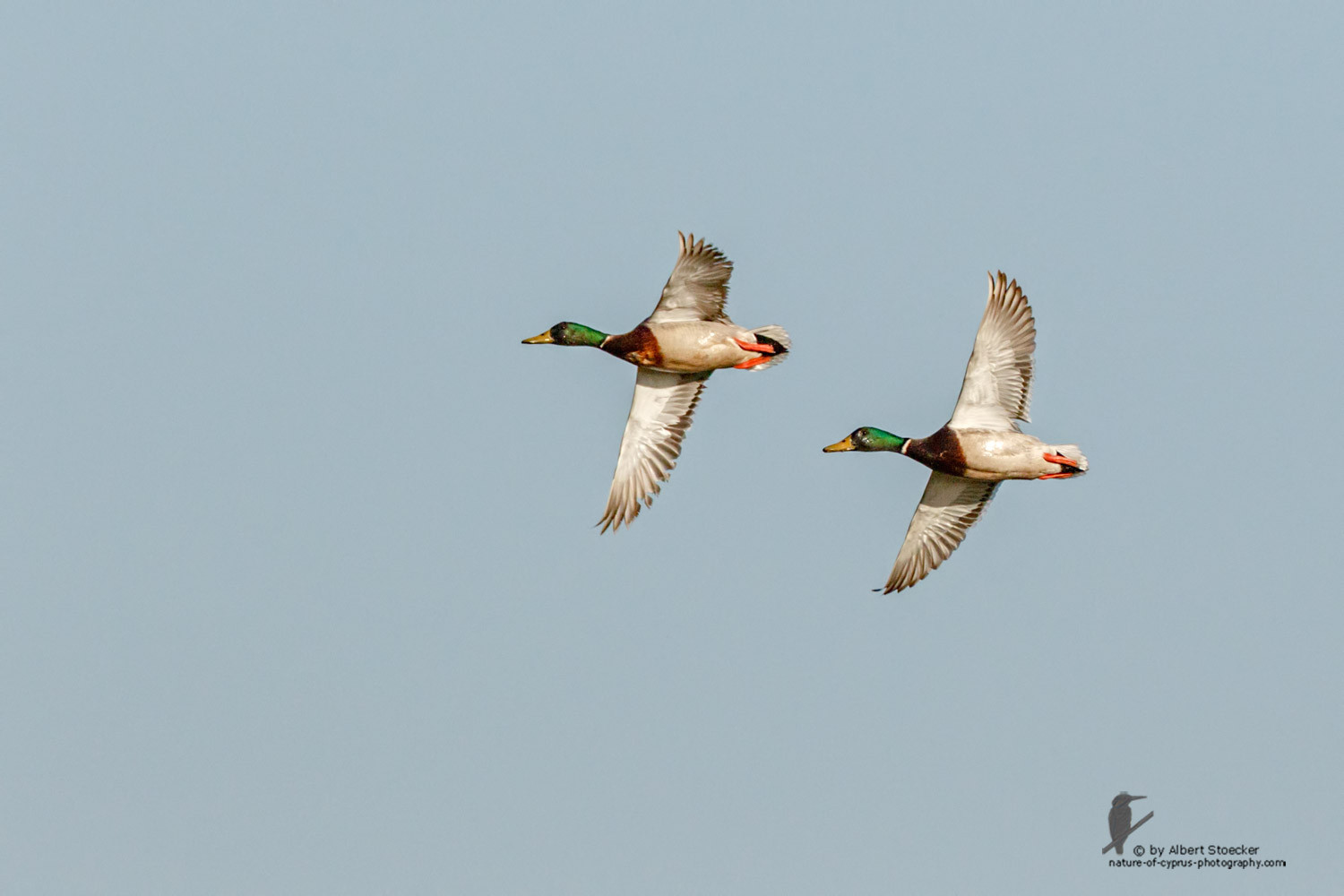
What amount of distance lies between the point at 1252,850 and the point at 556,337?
1173cm

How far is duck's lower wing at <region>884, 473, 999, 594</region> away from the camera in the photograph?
28.3 m

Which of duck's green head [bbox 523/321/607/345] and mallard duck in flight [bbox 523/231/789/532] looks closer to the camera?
mallard duck in flight [bbox 523/231/789/532]

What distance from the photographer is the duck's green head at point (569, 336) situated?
2941 cm

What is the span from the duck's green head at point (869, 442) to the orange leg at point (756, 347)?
1.57m

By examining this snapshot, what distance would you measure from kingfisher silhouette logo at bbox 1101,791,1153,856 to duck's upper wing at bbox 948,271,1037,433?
7815 millimetres

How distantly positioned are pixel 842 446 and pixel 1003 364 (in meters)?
2.57

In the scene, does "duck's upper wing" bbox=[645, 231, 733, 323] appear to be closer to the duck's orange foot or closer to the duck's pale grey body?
the duck's orange foot

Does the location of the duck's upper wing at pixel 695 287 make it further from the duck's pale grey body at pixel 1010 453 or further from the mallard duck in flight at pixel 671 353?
the duck's pale grey body at pixel 1010 453

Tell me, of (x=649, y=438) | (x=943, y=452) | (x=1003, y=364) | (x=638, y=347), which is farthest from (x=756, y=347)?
(x=1003, y=364)

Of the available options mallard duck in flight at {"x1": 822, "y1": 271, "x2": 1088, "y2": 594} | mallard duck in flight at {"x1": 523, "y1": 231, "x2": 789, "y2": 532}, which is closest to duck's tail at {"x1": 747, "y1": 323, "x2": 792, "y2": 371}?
mallard duck in flight at {"x1": 523, "y1": 231, "x2": 789, "y2": 532}

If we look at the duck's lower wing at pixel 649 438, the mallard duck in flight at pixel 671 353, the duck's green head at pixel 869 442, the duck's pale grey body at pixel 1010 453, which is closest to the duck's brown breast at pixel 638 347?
the mallard duck in flight at pixel 671 353

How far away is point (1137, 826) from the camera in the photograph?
32281 millimetres

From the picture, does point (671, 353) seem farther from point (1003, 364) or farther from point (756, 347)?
point (1003, 364)

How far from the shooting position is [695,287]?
91.7ft
